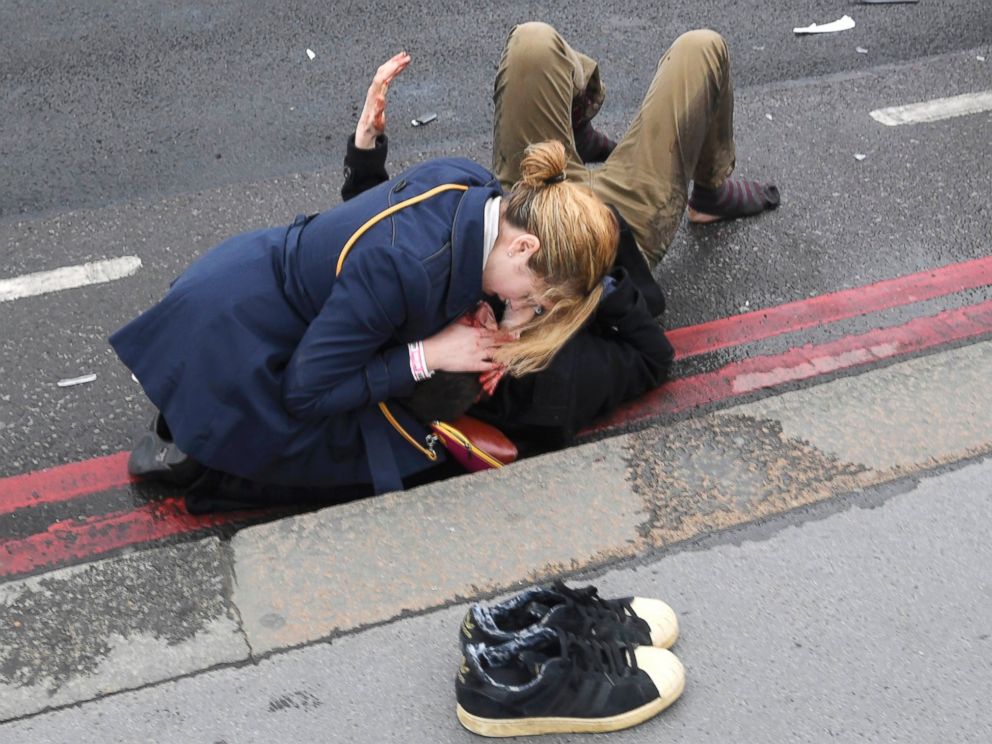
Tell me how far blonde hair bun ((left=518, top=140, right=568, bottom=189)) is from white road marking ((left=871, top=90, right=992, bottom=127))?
270 centimetres

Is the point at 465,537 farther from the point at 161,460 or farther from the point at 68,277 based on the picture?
the point at 68,277

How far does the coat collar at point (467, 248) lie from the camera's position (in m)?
2.70

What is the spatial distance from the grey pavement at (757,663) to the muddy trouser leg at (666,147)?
1.20 metres

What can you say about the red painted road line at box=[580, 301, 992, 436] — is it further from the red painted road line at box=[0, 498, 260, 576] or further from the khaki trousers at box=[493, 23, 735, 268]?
the red painted road line at box=[0, 498, 260, 576]

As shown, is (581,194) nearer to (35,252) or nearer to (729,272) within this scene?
(729,272)

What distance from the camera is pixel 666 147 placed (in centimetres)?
366

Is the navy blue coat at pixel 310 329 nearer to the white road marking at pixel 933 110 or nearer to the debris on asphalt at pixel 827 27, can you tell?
the white road marking at pixel 933 110

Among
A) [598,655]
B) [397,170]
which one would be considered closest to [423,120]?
[397,170]

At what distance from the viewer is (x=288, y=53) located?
566 cm

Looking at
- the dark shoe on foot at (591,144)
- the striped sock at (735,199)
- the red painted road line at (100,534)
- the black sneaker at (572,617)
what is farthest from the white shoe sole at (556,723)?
the dark shoe on foot at (591,144)

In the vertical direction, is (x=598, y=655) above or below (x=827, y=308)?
above

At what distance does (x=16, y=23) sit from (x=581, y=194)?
461 cm

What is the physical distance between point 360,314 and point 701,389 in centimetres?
132

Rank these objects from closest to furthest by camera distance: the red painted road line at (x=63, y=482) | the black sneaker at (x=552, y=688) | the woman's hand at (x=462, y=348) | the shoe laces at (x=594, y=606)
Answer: the black sneaker at (x=552, y=688), the shoe laces at (x=594, y=606), the woman's hand at (x=462, y=348), the red painted road line at (x=63, y=482)
